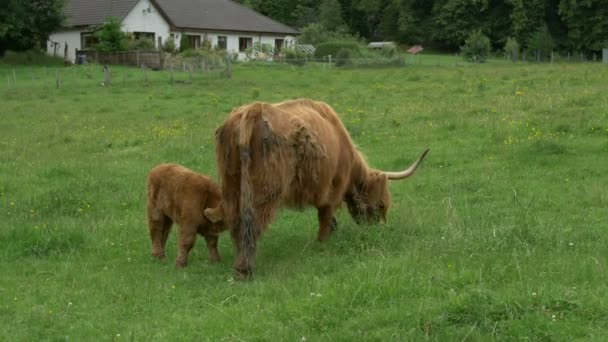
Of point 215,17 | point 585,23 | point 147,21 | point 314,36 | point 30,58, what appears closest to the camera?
point 30,58

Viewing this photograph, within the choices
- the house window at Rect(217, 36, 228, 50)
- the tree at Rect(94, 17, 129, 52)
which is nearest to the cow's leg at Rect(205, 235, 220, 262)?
the tree at Rect(94, 17, 129, 52)

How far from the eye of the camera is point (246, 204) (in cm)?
739

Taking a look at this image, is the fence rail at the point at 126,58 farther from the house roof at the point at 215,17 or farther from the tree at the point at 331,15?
the tree at the point at 331,15

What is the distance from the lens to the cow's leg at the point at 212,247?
28.2ft

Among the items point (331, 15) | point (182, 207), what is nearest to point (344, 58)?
point (331, 15)

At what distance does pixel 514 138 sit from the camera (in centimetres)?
1466

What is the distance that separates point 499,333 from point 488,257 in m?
1.59

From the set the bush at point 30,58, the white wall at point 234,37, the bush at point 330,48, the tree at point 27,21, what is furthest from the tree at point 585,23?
the bush at point 30,58

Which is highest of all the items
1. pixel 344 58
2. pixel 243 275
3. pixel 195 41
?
pixel 195 41

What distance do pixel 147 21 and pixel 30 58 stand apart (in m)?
11.4

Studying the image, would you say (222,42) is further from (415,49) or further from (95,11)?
(415,49)

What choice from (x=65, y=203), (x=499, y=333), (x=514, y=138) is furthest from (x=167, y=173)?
(x=514, y=138)

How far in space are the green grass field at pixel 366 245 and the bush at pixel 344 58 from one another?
28.6 metres

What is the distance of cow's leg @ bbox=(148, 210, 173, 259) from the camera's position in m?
8.77
